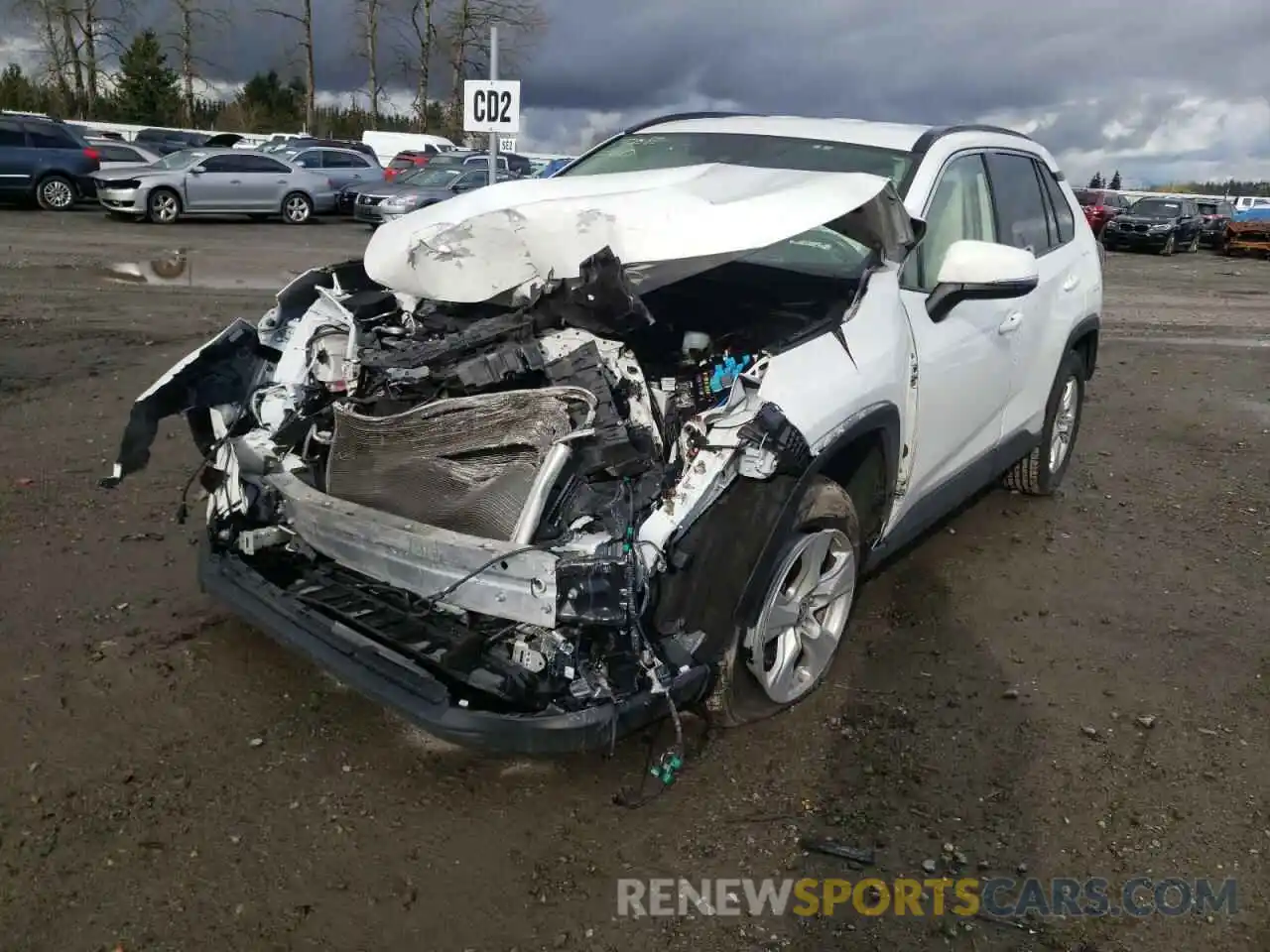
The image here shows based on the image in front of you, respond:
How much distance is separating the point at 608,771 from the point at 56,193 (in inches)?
857

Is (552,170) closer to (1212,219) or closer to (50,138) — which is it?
(50,138)

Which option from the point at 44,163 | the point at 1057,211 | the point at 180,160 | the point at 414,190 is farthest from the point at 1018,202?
the point at 44,163

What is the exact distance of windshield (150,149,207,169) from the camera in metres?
19.9

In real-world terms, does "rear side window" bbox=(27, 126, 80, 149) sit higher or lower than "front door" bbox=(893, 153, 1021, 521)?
higher

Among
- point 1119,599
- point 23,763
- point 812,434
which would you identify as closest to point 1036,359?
point 1119,599

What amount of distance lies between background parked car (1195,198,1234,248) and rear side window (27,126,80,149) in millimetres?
30008

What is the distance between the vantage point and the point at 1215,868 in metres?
2.86

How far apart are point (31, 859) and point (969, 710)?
290 centimetres

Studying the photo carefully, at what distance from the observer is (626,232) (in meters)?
3.29

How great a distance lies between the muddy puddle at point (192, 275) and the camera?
12055 mm

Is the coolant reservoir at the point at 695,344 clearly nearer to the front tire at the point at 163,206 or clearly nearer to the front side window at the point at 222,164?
the front tire at the point at 163,206

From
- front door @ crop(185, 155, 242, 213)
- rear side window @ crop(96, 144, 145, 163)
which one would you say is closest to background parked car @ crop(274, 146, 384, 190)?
front door @ crop(185, 155, 242, 213)

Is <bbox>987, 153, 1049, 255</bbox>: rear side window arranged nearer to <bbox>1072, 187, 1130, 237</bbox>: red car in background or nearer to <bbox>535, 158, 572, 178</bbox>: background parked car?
<bbox>535, 158, 572, 178</bbox>: background parked car

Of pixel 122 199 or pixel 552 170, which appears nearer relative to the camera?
pixel 552 170
